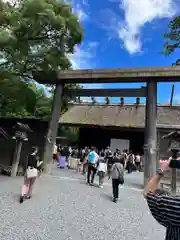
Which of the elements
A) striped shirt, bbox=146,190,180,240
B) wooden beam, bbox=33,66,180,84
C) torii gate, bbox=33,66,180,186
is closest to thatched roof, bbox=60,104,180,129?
torii gate, bbox=33,66,180,186

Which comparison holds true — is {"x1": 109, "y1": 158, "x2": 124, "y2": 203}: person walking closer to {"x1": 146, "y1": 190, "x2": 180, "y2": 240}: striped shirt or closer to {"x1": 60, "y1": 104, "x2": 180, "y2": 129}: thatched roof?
{"x1": 146, "y1": 190, "x2": 180, "y2": 240}: striped shirt

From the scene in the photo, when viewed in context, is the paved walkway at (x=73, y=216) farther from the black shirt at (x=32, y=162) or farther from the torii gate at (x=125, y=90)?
the torii gate at (x=125, y=90)

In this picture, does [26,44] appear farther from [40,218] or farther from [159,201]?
[159,201]

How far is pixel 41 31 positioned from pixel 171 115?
1417cm

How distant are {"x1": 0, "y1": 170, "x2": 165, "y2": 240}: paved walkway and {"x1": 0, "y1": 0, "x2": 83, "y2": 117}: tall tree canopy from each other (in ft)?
15.9

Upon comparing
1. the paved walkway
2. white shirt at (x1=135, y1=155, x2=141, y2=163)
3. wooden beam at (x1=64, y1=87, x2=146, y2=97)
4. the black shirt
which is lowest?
the paved walkway

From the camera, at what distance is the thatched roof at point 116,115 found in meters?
19.9

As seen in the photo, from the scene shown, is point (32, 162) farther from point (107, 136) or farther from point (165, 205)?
point (107, 136)

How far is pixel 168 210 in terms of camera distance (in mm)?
1804

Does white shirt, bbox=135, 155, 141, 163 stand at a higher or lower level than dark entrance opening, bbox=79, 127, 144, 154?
lower

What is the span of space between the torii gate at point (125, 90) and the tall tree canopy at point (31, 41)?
757 mm

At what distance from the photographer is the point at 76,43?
12.7 meters

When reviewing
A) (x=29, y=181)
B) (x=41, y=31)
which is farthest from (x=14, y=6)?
(x=29, y=181)

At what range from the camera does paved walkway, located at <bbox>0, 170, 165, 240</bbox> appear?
4984 mm
